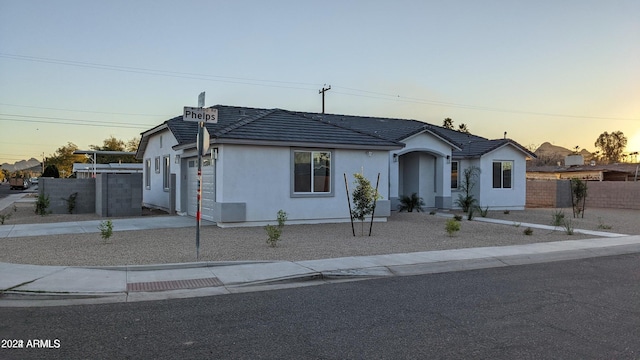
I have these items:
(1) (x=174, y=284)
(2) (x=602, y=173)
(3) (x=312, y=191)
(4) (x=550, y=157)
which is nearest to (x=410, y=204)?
(3) (x=312, y=191)

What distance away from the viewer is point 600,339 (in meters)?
5.54

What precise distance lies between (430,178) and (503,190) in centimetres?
459

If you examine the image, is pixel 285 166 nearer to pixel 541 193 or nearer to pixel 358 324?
pixel 358 324

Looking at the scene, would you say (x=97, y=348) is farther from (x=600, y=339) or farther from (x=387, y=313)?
(x=600, y=339)

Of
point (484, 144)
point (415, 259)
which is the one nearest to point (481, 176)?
point (484, 144)

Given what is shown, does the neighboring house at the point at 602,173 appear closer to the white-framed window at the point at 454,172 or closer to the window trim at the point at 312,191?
the white-framed window at the point at 454,172

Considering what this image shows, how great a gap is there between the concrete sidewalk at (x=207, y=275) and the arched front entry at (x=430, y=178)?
39.6 feet

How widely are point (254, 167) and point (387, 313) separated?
10.6m

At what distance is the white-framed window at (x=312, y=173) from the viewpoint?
17.1 m

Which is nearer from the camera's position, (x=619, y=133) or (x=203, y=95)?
(x=203, y=95)

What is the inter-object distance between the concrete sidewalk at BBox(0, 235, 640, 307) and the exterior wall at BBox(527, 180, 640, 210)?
19818 mm

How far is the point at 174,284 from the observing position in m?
8.25

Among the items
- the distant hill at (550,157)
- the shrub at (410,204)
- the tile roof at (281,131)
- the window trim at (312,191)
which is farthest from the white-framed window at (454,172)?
the distant hill at (550,157)

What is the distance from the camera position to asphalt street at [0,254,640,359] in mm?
5109
